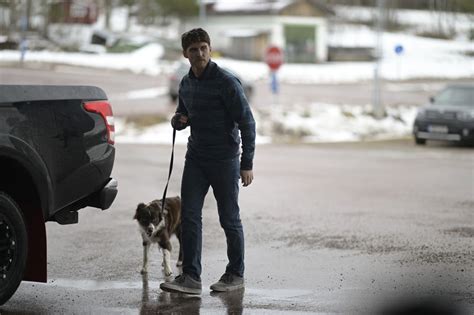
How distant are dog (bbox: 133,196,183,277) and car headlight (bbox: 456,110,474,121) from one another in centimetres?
1594

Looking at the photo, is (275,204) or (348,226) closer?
(348,226)

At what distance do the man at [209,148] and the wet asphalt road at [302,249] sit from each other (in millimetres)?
289

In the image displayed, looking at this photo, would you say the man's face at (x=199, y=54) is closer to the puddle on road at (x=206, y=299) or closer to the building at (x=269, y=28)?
the puddle on road at (x=206, y=299)

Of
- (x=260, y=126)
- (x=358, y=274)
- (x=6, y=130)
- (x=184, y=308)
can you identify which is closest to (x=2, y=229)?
(x=6, y=130)

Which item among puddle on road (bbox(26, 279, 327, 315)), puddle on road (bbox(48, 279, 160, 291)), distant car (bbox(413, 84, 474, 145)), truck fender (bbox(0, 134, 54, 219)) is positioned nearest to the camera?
truck fender (bbox(0, 134, 54, 219))

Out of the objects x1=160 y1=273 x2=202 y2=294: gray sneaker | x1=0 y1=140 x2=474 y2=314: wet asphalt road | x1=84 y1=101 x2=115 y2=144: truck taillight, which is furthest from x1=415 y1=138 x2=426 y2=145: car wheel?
x1=84 y1=101 x2=115 y2=144: truck taillight

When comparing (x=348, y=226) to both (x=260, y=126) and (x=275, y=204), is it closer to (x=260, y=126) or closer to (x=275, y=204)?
(x=275, y=204)

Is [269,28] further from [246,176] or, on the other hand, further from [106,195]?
[106,195]

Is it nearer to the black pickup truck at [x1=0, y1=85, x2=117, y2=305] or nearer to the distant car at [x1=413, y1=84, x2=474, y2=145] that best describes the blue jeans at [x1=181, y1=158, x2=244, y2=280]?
the black pickup truck at [x1=0, y1=85, x2=117, y2=305]

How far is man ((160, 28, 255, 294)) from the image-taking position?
282 inches

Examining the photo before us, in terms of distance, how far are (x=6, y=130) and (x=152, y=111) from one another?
81.0 feet

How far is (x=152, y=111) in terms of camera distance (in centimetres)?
3078

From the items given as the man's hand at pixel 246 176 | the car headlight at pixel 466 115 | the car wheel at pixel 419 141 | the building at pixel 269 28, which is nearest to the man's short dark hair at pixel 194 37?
the man's hand at pixel 246 176

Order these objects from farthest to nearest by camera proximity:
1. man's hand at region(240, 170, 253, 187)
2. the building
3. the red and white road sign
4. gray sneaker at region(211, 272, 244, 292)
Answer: the building < the red and white road sign < gray sneaker at region(211, 272, 244, 292) < man's hand at region(240, 170, 253, 187)
